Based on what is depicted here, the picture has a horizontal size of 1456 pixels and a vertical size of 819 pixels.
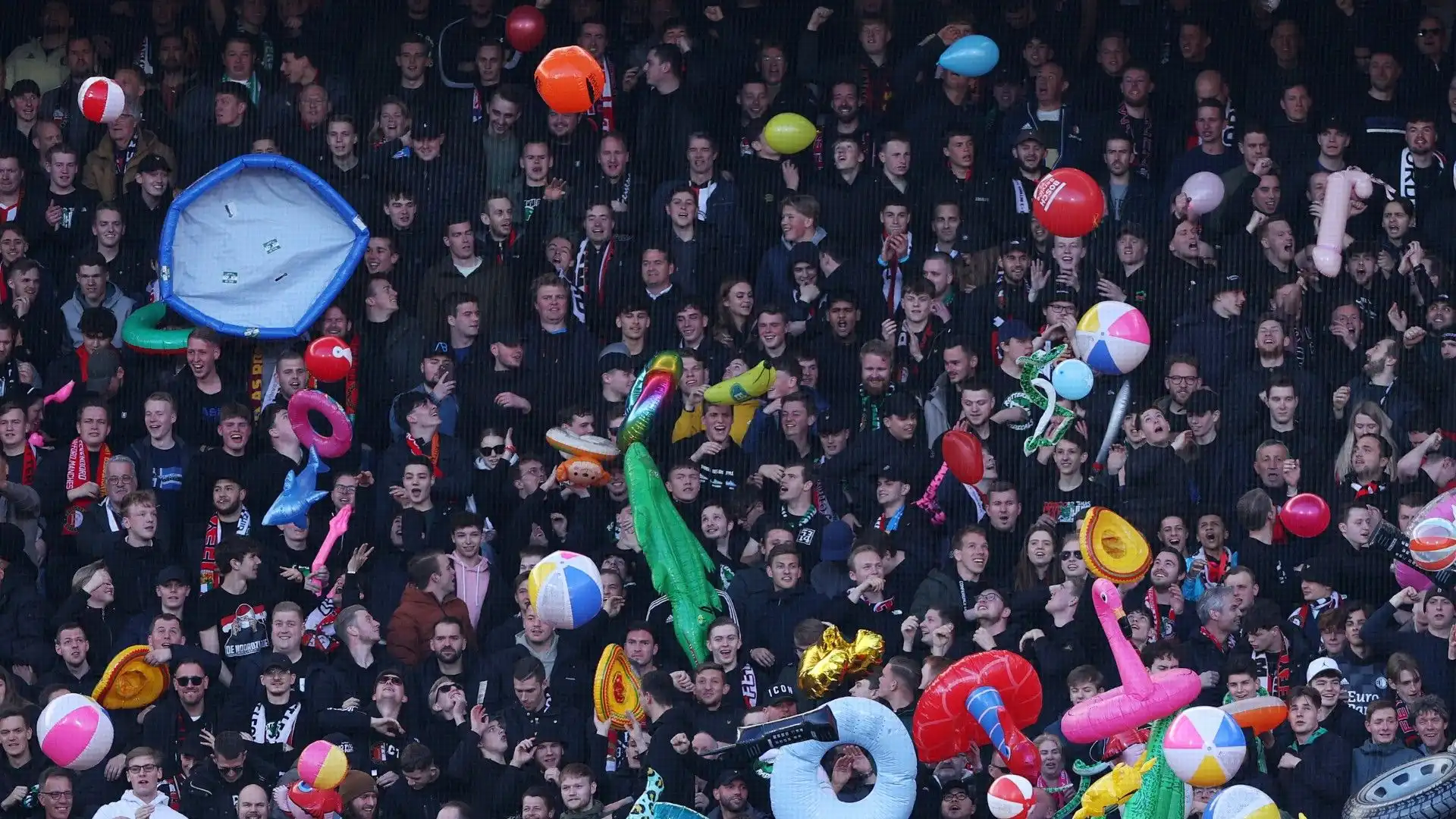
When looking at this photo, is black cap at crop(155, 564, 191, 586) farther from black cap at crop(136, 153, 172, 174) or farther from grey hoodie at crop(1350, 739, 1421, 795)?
grey hoodie at crop(1350, 739, 1421, 795)

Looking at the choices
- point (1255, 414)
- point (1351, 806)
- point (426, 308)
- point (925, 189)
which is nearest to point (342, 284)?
point (426, 308)

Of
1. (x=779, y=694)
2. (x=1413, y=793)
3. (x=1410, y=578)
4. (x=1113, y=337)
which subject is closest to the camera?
(x=1413, y=793)

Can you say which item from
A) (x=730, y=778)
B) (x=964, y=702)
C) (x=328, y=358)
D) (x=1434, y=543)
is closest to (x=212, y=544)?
(x=328, y=358)

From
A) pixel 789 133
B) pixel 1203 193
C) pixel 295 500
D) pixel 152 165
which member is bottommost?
pixel 1203 193

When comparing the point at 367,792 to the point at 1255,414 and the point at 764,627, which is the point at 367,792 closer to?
the point at 764,627

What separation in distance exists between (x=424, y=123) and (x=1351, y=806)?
6950 mm

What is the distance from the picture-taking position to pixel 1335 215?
732 inches

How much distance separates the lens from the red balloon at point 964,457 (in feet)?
58.0

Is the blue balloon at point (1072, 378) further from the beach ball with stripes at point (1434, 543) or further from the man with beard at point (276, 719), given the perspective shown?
the man with beard at point (276, 719)

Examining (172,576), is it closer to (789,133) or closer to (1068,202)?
(789,133)

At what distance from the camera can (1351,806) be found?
15953 mm

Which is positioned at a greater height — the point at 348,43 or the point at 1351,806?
the point at 348,43

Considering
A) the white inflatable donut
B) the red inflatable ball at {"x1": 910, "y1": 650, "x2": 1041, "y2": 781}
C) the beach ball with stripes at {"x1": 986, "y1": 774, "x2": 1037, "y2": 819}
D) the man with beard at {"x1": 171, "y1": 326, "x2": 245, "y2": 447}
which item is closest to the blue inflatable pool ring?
the man with beard at {"x1": 171, "y1": 326, "x2": 245, "y2": 447}

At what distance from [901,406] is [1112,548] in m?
1.78
